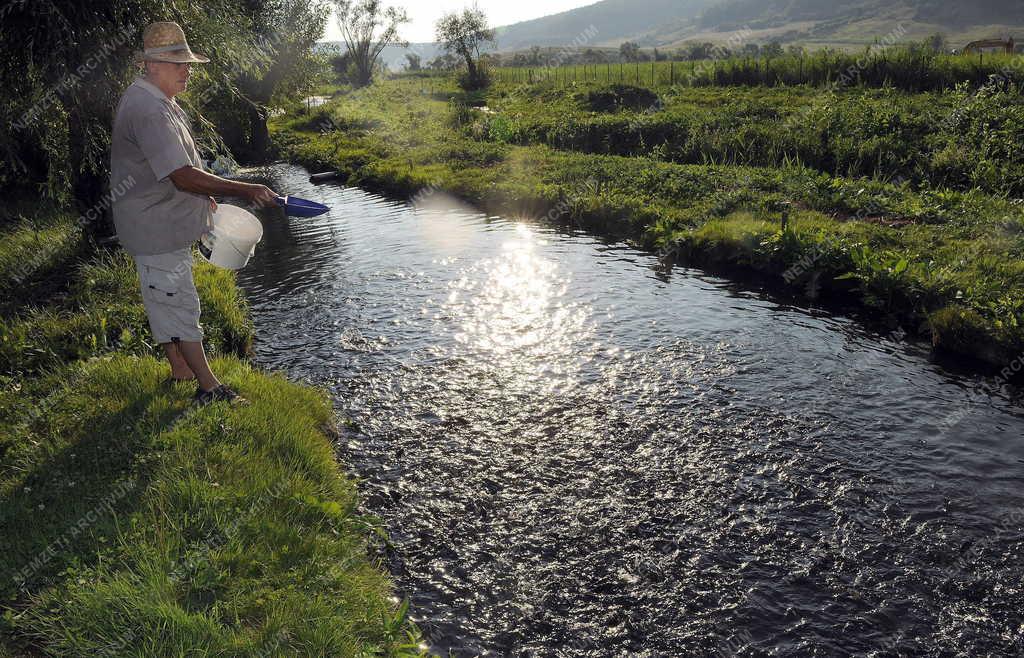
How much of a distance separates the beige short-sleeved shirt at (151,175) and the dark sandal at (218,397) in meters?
1.70

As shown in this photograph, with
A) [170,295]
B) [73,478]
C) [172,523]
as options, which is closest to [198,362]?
[170,295]

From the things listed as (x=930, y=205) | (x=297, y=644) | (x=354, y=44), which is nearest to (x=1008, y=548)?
(x=297, y=644)

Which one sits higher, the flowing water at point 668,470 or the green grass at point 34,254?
the green grass at point 34,254

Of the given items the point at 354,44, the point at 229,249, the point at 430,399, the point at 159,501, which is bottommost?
the point at 430,399

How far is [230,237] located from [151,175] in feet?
3.42

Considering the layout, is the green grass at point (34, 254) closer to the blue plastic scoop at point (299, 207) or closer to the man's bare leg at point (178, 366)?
the man's bare leg at point (178, 366)

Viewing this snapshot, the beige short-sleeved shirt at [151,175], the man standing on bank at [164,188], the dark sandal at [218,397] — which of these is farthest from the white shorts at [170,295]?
the dark sandal at [218,397]

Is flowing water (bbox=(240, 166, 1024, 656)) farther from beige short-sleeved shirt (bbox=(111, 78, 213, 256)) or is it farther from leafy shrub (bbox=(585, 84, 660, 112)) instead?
leafy shrub (bbox=(585, 84, 660, 112))

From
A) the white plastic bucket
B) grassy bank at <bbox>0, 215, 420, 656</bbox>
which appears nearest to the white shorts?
the white plastic bucket

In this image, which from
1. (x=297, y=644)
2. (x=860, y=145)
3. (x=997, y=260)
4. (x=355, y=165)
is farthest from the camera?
(x=355, y=165)

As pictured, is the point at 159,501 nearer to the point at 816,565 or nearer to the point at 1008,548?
the point at 816,565

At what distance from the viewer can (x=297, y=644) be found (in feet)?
14.7

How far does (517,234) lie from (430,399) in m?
11.3

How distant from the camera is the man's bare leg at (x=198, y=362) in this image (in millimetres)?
7008
